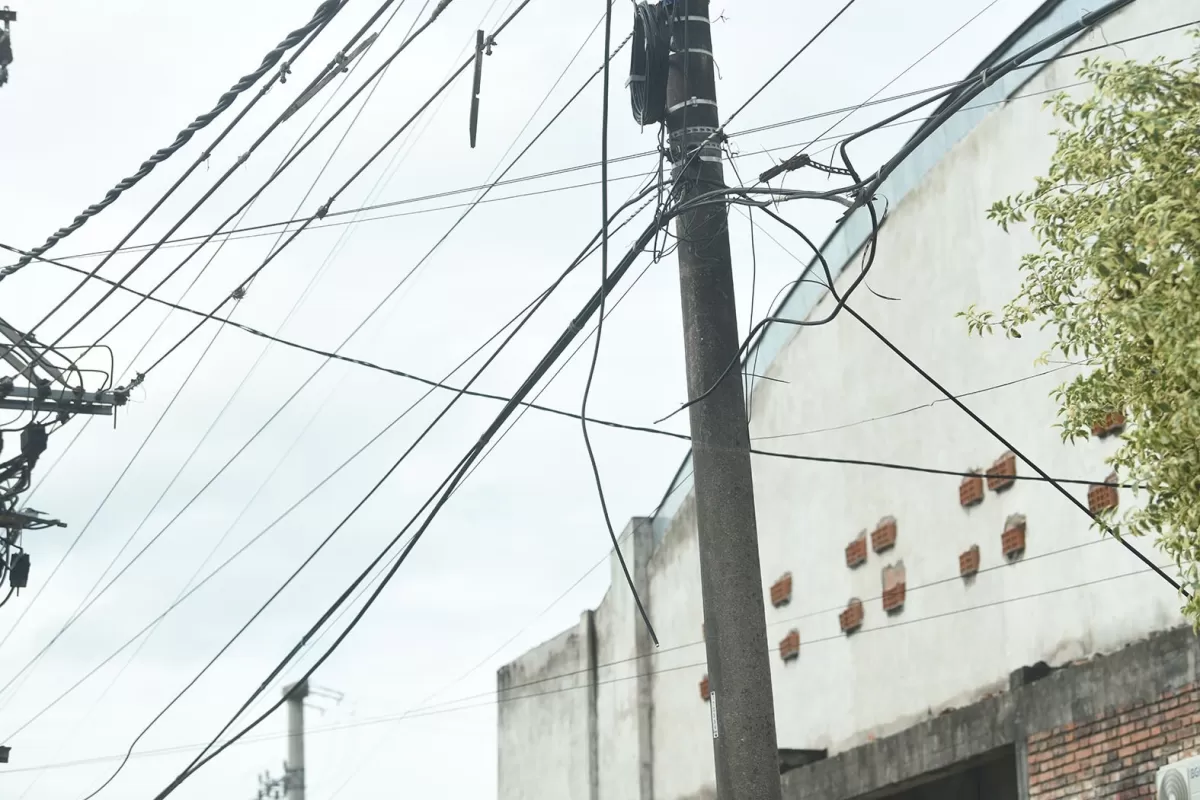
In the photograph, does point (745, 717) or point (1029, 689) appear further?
point (1029, 689)

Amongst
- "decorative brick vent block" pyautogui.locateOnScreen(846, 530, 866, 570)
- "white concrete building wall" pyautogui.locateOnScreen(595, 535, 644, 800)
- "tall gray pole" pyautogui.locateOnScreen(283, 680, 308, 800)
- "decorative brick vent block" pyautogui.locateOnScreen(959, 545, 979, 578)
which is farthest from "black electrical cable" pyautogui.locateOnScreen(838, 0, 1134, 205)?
"tall gray pole" pyautogui.locateOnScreen(283, 680, 308, 800)

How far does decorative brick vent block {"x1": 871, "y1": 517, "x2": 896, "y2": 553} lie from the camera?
53.7 feet

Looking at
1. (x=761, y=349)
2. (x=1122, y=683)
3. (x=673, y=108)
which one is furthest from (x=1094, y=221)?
(x=761, y=349)

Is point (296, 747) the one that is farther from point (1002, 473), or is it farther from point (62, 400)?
point (1002, 473)

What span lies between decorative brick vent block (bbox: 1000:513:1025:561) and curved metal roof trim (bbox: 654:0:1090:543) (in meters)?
2.84

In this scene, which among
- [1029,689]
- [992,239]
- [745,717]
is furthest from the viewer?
[992,239]

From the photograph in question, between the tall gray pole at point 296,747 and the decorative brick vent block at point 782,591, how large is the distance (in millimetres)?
15779

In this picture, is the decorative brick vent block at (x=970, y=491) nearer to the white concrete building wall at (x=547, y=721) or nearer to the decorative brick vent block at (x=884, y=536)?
the decorative brick vent block at (x=884, y=536)

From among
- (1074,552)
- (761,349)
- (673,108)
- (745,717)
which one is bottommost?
(745,717)

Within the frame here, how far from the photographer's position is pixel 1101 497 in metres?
13.5

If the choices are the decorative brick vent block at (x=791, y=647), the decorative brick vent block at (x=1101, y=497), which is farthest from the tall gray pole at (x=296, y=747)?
the decorative brick vent block at (x=1101, y=497)

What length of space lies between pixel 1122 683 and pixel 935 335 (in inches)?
172

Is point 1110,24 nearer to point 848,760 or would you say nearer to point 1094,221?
point 1094,221

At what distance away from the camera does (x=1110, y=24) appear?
46.2ft
